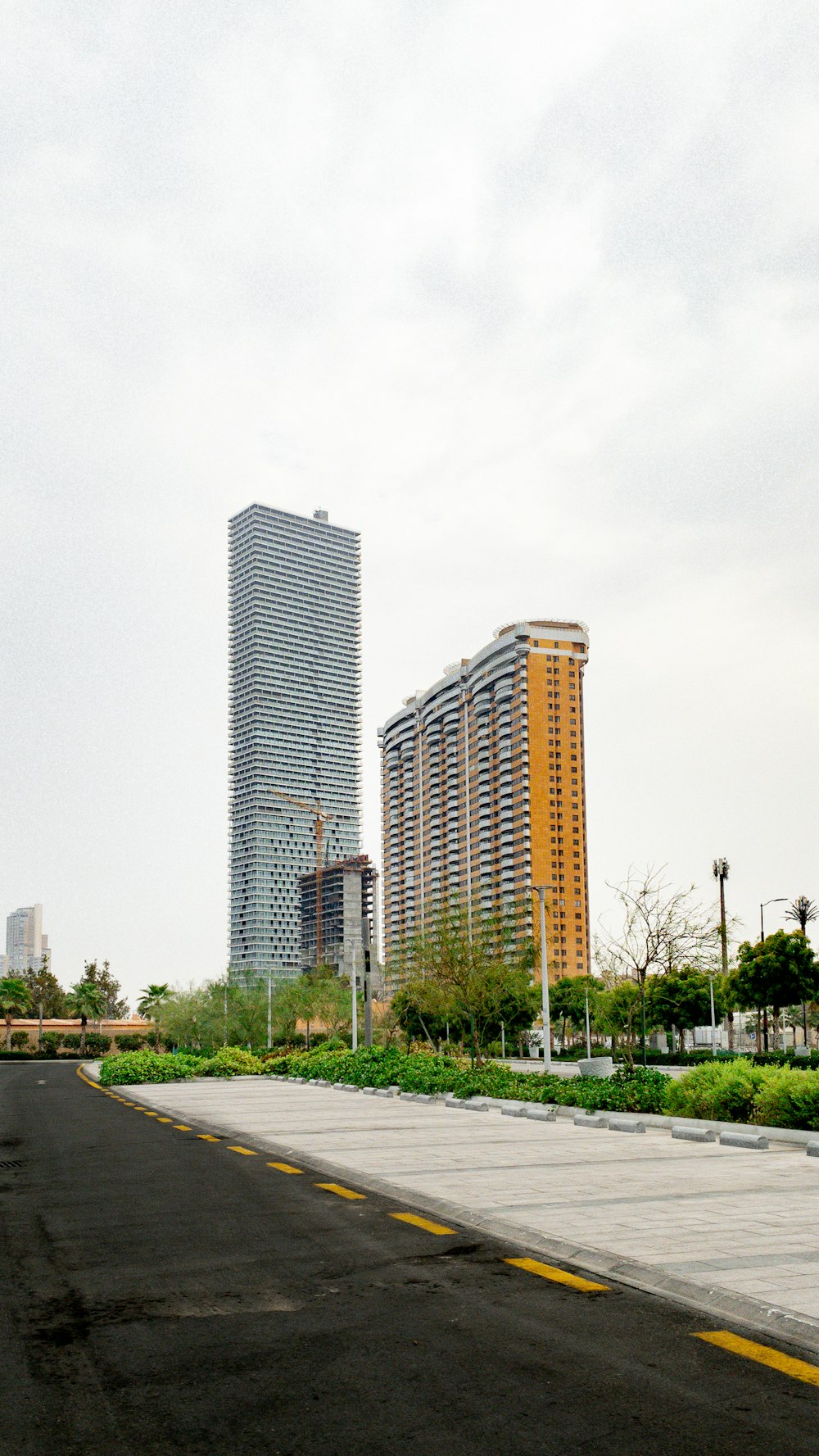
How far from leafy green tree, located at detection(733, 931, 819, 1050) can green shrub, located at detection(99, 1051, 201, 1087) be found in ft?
92.7

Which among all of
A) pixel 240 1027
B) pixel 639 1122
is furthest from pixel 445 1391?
pixel 240 1027

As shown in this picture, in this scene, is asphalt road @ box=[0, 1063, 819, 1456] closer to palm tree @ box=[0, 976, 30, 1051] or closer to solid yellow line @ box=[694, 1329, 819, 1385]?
solid yellow line @ box=[694, 1329, 819, 1385]

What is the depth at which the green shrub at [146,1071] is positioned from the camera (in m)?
43.0

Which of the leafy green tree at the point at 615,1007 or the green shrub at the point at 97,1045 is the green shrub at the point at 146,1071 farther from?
the green shrub at the point at 97,1045

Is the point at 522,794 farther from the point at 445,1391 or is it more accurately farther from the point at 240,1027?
the point at 445,1391

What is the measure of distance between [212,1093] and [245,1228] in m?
26.3

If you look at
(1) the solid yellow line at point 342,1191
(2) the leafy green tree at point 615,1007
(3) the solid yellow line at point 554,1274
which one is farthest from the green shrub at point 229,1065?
(3) the solid yellow line at point 554,1274

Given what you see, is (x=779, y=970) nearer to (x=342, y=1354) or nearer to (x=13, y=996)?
(x=342, y=1354)

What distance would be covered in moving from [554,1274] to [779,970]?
181ft

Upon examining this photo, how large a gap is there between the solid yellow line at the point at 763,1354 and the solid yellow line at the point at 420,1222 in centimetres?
371

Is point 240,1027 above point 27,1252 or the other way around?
the other way around

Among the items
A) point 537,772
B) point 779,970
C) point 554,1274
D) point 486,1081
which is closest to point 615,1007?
point 779,970

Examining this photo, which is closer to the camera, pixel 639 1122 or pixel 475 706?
pixel 639 1122

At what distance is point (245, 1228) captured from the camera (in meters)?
9.91
